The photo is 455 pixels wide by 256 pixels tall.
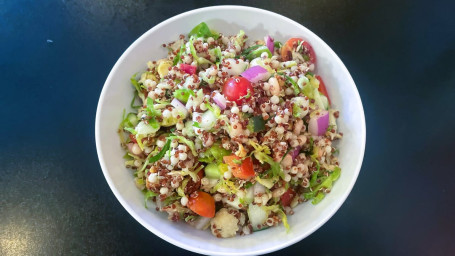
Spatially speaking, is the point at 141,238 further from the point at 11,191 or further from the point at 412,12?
the point at 412,12

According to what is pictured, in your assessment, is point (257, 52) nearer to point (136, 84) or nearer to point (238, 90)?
point (238, 90)

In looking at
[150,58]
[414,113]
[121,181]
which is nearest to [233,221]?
[121,181]

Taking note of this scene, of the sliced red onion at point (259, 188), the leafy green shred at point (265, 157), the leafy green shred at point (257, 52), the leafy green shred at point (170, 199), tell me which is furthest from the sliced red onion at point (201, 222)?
the leafy green shred at point (257, 52)

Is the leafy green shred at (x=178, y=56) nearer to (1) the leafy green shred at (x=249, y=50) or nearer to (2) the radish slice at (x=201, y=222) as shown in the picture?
(1) the leafy green shred at (x=249, y=50)

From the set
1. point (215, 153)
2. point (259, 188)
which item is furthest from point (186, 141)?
point (259, 188)

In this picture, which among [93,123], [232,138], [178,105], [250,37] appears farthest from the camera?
[93,123]

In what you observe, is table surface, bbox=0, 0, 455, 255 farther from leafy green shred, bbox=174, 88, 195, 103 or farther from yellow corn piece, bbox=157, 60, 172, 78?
leafy green shred, bbox=174, 88, 195, 103
